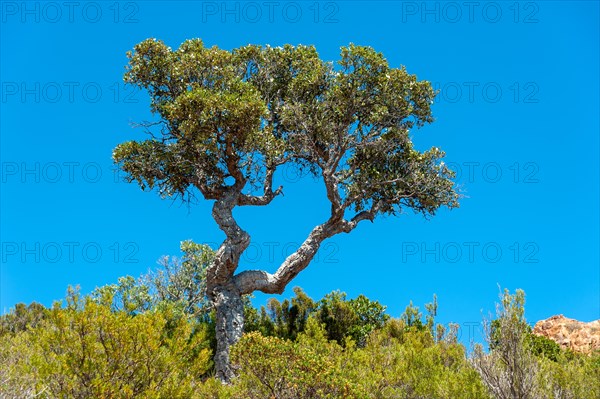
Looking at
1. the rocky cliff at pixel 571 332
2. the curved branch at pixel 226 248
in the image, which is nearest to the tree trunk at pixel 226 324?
the curved branch at pixel 226 248

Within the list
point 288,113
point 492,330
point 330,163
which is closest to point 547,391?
point 492,330

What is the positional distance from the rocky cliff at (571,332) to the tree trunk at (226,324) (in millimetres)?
19000

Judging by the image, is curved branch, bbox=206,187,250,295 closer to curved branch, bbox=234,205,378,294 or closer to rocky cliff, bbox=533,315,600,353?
curved branch, bbox=234,205,378,294

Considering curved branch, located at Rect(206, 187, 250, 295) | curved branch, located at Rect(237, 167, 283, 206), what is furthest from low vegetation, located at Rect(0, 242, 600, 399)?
curved branch, located at Rect(237, 167, 283, 206)

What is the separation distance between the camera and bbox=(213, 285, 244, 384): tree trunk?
20.9 m

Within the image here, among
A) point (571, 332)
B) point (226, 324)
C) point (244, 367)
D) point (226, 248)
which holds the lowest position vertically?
point (244, 367)

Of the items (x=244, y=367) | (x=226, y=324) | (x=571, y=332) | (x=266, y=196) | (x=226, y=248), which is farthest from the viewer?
(x=571, y=332)

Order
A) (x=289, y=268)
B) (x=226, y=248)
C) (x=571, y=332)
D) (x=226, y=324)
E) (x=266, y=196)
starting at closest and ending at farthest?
(x=226, y=324), (x=226, y=248), (x=289, y=268), (x=266, y=196), (x=571, y=332)

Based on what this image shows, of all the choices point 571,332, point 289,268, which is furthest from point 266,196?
point 571,332

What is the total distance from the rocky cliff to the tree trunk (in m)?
19.0

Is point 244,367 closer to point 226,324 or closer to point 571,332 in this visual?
point 226,324

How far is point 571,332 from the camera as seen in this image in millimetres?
32844

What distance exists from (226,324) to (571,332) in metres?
21.6

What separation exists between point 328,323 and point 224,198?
8.66m
